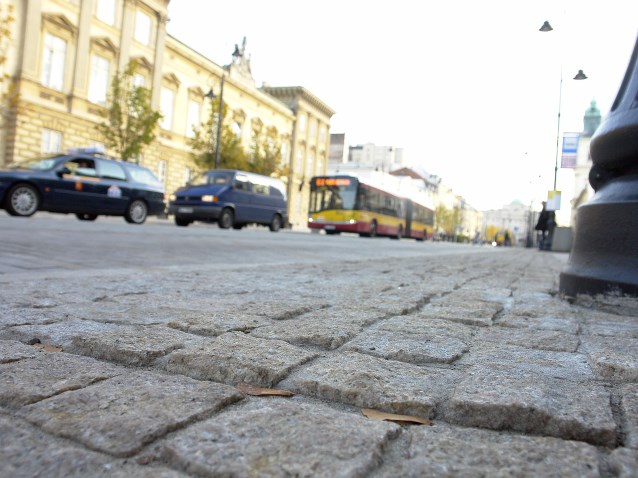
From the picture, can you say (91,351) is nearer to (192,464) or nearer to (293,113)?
(192,464)

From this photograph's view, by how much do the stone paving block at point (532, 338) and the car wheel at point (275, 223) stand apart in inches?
729

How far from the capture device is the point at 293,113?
171ft

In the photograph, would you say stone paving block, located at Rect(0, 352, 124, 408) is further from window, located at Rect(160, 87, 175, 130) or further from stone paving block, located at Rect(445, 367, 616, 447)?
window, located at Rect(160, 87, 175, 130)

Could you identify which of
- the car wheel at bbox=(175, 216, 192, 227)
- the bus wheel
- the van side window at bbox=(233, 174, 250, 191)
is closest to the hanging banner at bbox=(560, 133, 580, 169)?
the bus wheel

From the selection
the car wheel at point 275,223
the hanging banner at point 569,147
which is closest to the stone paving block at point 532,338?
the car wheel at point 275,223

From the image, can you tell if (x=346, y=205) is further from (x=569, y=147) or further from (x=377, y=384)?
(x=377, y=384)

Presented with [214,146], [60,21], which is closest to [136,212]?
[60,21]

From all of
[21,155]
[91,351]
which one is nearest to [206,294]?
[91,351]

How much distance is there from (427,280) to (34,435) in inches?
165

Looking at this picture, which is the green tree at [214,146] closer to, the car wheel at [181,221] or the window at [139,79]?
the window at [139,79]

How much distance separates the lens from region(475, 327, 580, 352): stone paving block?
2.08 meters

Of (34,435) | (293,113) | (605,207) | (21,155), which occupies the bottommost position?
(34,435)

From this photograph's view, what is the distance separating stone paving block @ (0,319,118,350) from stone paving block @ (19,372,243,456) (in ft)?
1.70

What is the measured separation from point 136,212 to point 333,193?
12.1 meters
